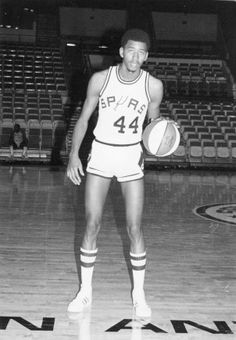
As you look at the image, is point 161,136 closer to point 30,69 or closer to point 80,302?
point 80,302

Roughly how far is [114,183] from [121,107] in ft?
26.5

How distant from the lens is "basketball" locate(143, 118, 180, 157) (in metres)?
4.19

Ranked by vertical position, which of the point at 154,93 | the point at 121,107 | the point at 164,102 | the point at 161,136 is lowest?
the point at 161,136

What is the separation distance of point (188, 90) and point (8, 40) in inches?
383

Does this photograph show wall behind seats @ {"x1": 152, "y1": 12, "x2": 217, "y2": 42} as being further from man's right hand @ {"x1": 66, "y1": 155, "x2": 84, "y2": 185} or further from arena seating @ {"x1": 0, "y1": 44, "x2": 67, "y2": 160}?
man's right hand @ {"x1": 66, "y1": 155, "x2": 84, "y2": 185}

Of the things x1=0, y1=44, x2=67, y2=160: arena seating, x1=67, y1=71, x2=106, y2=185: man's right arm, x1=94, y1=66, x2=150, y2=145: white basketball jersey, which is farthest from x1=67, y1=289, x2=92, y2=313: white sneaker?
x1=0, y1=44, x2=67, y2=160: arena seating

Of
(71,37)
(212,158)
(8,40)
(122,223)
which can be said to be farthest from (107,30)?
(122,223)

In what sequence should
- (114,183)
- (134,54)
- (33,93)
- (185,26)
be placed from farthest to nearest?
(185,26), (33,93), (114,183), (134,54)

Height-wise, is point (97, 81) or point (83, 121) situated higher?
point (97, 81)

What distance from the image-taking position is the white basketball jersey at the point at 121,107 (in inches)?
159

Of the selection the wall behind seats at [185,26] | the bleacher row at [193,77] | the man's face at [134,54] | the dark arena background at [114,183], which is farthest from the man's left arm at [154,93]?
the wall behind seats at [185,26]

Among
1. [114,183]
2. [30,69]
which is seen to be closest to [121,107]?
[114,183]

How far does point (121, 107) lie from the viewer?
13.2 feet

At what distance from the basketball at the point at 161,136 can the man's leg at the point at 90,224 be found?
409mm
